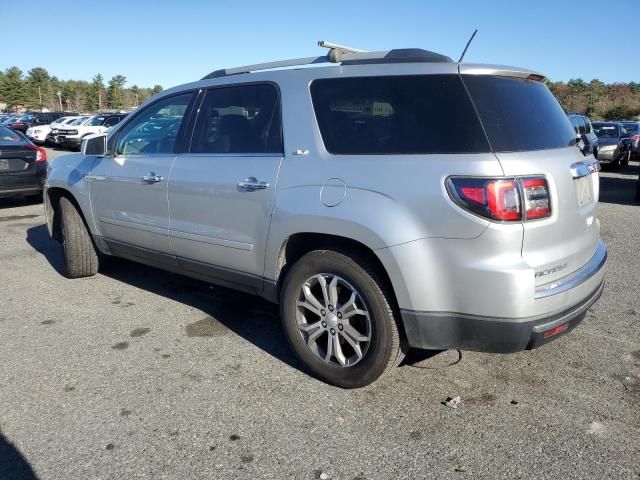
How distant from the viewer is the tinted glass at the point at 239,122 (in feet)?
11.5

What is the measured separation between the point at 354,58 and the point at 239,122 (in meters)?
0.96

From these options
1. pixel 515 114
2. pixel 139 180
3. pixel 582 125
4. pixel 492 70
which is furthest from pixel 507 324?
pixel 582 125

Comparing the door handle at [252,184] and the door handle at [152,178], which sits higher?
the door handle at [252,184]

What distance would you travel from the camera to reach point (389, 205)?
2779 millimetres

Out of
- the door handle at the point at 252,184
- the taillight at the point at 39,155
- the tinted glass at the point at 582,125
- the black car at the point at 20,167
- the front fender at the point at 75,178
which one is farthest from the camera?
the tinted glass at the point at 582,125

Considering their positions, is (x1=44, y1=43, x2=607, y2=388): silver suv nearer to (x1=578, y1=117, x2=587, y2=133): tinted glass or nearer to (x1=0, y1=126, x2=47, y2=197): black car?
(x1=0, y1=126, x2=47, y2=197): black car

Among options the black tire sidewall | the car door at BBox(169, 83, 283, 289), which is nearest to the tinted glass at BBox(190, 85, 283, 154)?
the car door at BBox(169, 83, 283, 289)

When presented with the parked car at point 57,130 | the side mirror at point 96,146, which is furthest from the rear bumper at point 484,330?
the parked car at point 57,130

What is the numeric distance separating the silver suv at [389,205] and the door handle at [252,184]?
0.01 metres

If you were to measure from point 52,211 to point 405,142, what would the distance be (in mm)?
4352

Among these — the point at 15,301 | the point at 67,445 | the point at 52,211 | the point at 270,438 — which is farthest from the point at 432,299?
the point at 52,211

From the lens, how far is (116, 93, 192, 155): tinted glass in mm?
4192

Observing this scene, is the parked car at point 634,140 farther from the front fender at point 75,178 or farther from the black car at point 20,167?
the front fender at point 75,178

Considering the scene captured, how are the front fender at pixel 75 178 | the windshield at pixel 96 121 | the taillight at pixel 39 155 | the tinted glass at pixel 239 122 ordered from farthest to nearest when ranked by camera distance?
the windshield at pixel 96 121 → the taillight at pixel 39 155 → the front fender at pixel 75 178 → the tinted glass at pixel 239 122
